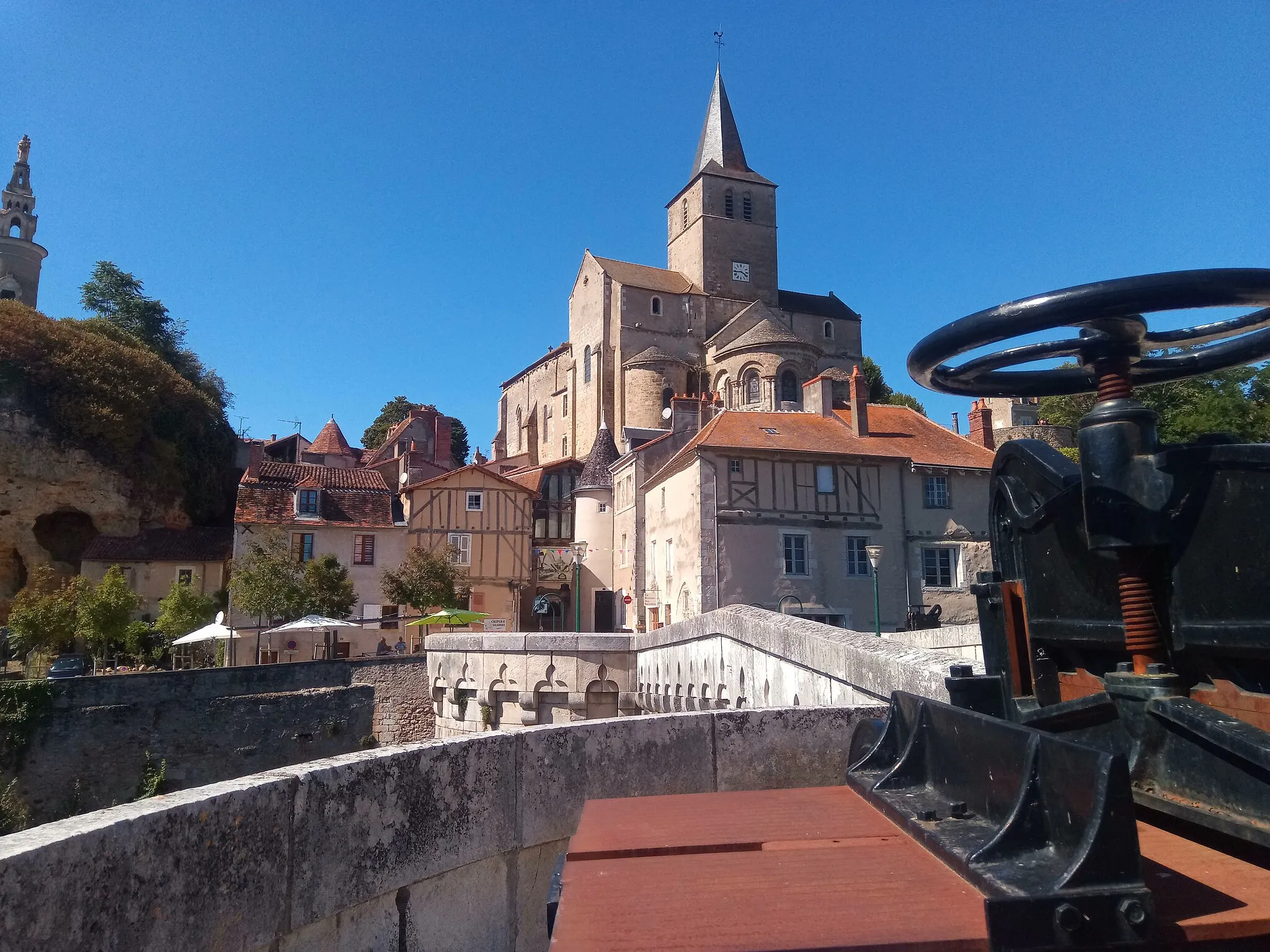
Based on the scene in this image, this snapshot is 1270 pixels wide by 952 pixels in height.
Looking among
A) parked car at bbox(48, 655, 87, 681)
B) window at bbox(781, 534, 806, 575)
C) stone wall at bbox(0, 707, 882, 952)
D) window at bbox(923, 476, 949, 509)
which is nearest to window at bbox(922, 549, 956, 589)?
window at bbox(923, 476, 949, 509)

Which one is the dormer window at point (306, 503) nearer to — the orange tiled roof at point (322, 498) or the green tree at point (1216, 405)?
the orange tiled roof at point (322, 498)

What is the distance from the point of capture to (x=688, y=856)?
196cm

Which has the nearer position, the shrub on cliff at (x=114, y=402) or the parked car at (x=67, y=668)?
the parked car at (x=67, y=668)

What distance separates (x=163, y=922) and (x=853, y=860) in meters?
1.52

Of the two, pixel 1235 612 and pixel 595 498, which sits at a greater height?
pixel 595 498

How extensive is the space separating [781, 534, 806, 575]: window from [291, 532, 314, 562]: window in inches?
694

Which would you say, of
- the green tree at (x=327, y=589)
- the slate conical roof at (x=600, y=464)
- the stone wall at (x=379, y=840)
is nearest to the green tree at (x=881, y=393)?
the slate conical roof at (x=600, y=464)

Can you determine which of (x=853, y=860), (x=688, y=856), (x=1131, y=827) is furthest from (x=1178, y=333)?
(x=688, y=856)

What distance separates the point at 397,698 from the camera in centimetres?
2358

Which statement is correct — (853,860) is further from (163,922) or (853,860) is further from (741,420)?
(741,420)

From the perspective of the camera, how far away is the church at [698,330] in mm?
46812

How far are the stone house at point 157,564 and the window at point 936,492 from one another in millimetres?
25450

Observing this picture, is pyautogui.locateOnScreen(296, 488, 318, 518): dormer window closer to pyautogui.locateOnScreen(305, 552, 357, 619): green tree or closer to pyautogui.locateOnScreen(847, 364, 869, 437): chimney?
pyautogui.locateOnScreen(305, 552, 357, 619): green tree

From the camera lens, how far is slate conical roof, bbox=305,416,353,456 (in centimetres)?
5662
